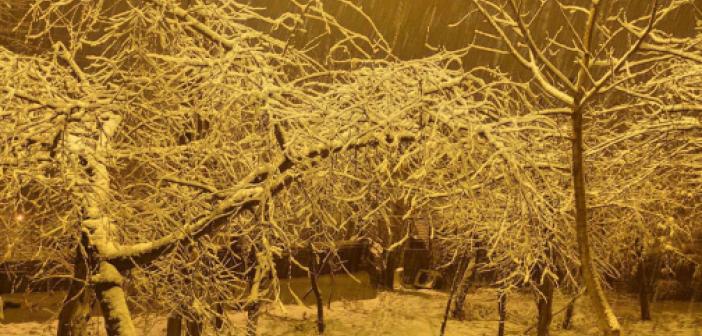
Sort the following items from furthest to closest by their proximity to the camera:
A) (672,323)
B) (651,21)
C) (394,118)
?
(672,323)
(394,118)
(651,21)

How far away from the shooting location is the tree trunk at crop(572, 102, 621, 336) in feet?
19.5

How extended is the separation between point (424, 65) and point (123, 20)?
3025 millimetres

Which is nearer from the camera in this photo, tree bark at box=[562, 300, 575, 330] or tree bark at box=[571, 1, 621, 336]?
tree bark at box=[571, 1, 621, 336]

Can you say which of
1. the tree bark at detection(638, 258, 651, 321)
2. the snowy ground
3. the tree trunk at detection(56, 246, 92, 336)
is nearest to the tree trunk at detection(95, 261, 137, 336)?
the tree trunk at detection(56, 246, 92, 336)

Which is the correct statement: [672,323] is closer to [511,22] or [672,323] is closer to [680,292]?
[680,292]

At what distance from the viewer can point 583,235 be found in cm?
611

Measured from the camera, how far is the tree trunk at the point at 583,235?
5.95 m

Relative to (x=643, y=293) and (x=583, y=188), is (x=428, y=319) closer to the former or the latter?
(x=643, y=293)

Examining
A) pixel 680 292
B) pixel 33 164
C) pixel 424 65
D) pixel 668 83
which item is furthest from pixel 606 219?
pixel 680 292

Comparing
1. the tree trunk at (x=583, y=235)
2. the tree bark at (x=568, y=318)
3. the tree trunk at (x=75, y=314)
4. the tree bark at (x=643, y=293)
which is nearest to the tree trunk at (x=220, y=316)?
the tree trunk at (x=75, y=314)

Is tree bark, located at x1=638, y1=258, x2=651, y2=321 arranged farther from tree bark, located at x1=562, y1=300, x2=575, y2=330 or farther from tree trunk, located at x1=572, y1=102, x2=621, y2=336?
tree trunk, located at x1=572, y1=102, x2=621, y2=336

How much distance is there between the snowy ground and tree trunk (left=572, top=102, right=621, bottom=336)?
12.3 m

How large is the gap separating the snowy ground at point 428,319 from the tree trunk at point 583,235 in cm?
1234

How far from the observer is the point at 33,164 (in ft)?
24.6
